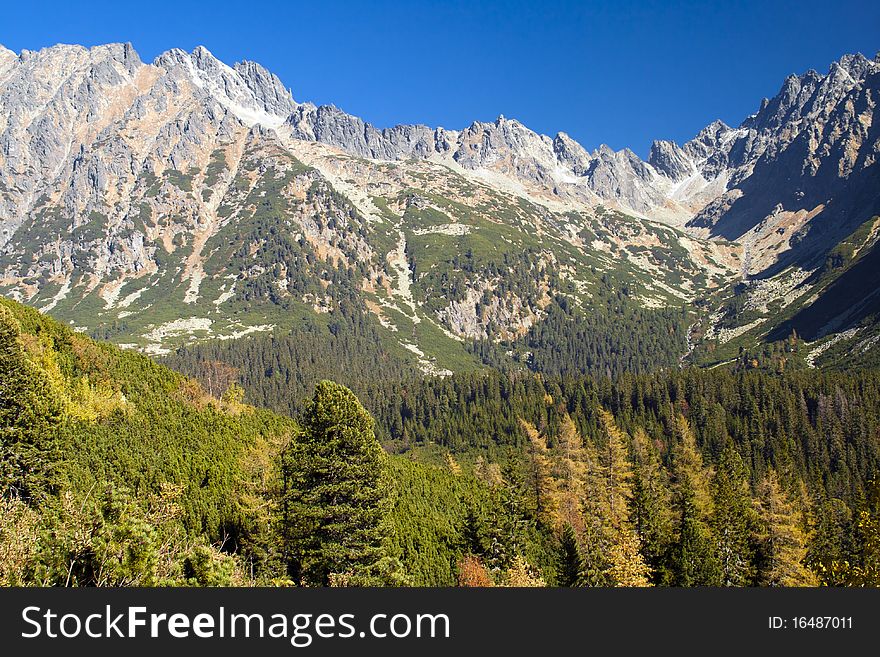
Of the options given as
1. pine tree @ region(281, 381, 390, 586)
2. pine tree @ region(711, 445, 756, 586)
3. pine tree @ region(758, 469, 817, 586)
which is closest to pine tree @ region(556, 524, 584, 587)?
pine tree @ region(711, 445, 756, 586)

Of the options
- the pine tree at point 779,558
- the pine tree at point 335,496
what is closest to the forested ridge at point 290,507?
the pine tree at point 335,496

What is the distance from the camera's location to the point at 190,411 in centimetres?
6109

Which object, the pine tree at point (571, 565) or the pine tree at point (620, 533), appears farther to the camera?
the pine tree at point (571, 565)

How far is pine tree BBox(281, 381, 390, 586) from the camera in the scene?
115ft

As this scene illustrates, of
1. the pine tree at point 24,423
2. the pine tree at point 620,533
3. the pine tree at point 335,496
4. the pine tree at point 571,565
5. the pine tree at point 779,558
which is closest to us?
the pine tree at point 335,496

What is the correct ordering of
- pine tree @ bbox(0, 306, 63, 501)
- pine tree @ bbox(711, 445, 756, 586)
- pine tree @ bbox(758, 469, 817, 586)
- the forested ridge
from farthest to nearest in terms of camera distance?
1. pine tree @ bbox(758, 469, 817, 586)
2. pine tree @ bbox(711, 445, 756, 586)
3. pine tree @ bbox(0, 306, 63, 501)
4. the forested ridge

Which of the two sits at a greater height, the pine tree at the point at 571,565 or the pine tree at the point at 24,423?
the pine tree at the point at 24,423

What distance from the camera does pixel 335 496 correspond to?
36250 millimetres

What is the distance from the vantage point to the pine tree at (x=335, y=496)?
115ft

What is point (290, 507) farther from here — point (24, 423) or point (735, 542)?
point (735, 542)

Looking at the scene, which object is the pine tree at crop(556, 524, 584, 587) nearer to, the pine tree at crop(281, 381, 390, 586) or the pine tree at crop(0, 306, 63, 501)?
the pine tree at crop(281, 381, 390, 586)

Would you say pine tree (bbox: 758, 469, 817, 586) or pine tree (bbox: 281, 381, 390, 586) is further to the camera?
pine tree (bbox: 758, 469, 817, 586)

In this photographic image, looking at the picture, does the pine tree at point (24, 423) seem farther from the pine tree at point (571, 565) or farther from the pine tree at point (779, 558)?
the pine tree at point (779, 558)

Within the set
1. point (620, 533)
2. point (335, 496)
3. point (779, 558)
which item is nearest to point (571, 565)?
point (620, 533)
